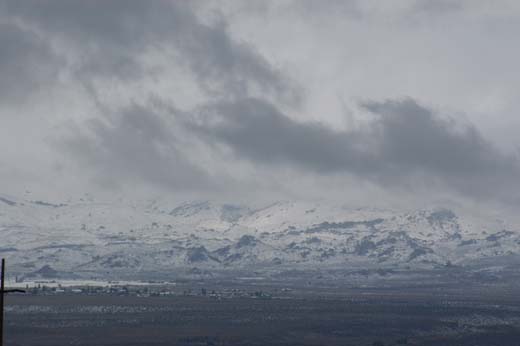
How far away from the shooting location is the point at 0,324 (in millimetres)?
66688

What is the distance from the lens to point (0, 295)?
6359 cm

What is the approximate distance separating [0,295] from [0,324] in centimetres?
415
